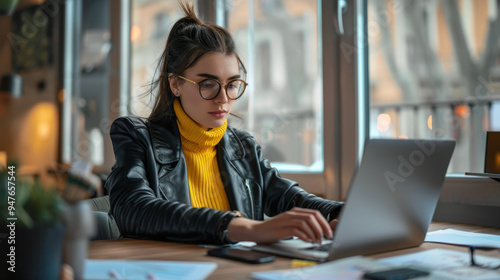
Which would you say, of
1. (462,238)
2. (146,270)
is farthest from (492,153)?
(146,270)

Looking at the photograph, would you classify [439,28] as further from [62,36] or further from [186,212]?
[62,36]

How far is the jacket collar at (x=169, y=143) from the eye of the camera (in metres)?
1.54

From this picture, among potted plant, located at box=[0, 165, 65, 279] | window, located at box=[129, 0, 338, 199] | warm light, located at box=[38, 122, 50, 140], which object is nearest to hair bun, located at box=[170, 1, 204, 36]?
window, located at box=[129, 0, 338, 199]

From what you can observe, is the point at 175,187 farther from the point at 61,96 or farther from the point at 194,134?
the point at 61,96

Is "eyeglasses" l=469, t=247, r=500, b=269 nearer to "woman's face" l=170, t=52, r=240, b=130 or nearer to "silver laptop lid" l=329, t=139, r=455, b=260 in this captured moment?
"silver laptop lid" l=329, t=139, r=455, b=260

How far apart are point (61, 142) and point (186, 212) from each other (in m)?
3.47

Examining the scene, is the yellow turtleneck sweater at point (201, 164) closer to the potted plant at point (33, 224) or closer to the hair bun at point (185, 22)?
the hair bun at point (185, 22)

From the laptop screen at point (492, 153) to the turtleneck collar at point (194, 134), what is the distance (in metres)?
0.85

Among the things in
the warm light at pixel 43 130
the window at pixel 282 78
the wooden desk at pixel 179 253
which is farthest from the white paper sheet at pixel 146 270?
the warm light at pixel 43 130

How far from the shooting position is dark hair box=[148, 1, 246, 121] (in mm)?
1647

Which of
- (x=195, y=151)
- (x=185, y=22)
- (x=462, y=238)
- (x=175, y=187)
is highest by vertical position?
(x=185, y=22)

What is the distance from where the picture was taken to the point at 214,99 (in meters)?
1.59

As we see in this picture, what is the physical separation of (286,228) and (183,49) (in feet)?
→ 2.72

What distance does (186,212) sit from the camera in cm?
121
